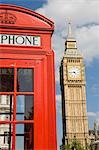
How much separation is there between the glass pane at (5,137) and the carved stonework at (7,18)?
828 mm

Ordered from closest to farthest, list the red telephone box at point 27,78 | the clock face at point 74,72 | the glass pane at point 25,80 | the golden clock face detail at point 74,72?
the red telephone box at point 27,78
the glass pane at point 25,80
the golden clock face detail at point 74,72
the clock face at point 74,72

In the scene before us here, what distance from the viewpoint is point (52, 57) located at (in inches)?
115

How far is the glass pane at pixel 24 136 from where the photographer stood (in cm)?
279

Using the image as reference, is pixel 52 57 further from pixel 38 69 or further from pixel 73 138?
pixel 73 138

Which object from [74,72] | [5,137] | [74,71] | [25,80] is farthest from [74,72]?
[25,80]

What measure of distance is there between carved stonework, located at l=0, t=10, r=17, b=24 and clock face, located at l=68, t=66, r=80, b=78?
67673mm

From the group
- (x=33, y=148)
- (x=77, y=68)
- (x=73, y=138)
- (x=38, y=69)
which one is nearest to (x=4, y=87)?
(x=38, y=69)

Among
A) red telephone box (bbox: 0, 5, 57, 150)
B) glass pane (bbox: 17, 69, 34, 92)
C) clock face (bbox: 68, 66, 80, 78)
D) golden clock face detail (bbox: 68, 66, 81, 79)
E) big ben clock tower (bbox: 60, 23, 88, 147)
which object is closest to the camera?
red telephone box (bbox: 0, 5, 57, 150)

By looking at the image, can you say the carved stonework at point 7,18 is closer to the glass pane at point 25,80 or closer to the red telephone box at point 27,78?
the red telephone box at point 27,78

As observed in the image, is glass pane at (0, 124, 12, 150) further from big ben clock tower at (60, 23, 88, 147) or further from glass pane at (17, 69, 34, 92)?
big ben clock tower at (60, 23, 88, 147)

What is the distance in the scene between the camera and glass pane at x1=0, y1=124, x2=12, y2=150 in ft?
9.36

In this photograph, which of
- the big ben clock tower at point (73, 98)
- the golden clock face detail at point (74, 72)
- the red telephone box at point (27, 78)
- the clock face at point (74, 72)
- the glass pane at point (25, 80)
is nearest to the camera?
the red telephone box at point (27, 78)

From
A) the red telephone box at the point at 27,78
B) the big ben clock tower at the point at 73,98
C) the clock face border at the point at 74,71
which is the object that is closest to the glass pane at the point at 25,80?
the red telephone box at the point at 27,78

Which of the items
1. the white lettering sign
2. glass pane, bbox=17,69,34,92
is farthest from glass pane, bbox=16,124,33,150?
the white lettering sign
